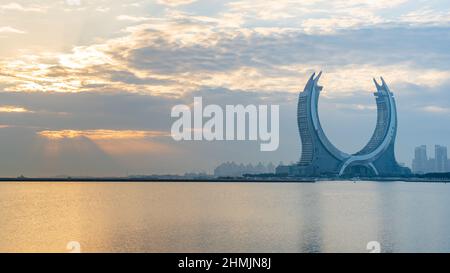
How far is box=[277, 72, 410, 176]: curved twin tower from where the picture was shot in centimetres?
10881

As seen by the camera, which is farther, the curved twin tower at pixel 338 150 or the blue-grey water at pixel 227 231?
the curved twin tower at pixel 338 150

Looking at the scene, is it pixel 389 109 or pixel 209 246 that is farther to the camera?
pixel 389 109

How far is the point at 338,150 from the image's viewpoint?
376 feet

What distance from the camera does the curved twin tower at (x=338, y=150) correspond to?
109m

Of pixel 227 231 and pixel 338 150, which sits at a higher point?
pixel 338 150

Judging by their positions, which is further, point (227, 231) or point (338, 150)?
point (338, 150)

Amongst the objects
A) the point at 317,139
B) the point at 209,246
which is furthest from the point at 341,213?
the point at 317,139

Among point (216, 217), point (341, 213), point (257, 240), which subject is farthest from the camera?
point (341, 213)

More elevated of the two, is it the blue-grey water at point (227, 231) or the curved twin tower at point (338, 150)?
the curved twin tower at point (338, 150)

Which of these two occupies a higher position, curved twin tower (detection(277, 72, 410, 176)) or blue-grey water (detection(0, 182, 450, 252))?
curved twin tower (detection(277, 72, 410, 176))

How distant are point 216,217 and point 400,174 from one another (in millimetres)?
100016

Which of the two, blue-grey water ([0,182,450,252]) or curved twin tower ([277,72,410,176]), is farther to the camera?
curved twin tower ([277,72,410,176])
